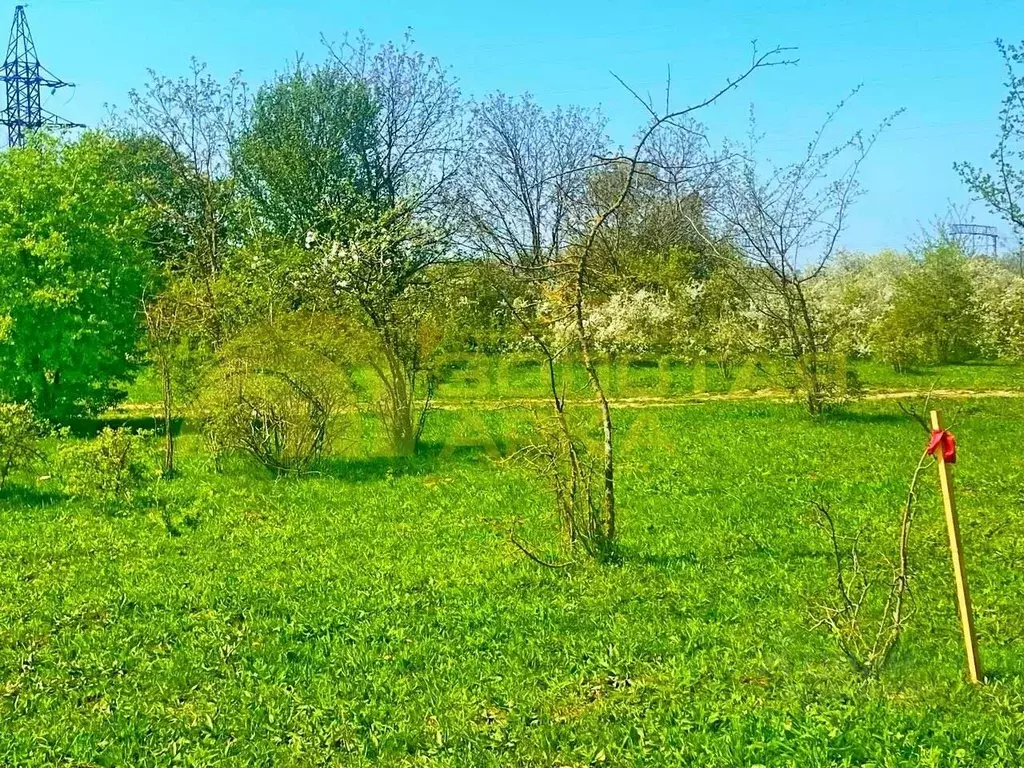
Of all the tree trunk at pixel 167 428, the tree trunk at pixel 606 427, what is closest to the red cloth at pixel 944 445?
the tree trunk at pixel 606 427

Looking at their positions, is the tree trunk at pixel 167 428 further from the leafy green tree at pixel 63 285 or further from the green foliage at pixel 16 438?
the leafy green tree at pixel 63 285

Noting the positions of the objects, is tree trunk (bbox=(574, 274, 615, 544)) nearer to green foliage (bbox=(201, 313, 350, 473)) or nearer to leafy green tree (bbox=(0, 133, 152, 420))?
green foliage (bbox=(201, 313, 350, 473))

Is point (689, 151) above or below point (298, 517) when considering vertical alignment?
above

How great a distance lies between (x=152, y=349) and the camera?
1255cm

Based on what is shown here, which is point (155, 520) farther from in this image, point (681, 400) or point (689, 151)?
point (689, 151)

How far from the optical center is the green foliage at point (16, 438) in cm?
943

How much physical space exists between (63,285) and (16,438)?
702 cm

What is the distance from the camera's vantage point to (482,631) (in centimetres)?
541

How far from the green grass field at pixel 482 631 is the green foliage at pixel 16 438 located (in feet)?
1.46

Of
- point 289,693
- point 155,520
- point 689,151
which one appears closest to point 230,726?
point 289,693

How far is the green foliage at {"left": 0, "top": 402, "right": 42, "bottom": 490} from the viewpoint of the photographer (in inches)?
371

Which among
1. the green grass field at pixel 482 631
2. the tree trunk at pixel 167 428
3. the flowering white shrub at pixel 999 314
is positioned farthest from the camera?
the flowering white shrub at pixel 999 314

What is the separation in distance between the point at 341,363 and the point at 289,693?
7.87m

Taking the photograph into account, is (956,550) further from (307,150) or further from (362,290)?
(307,150)
